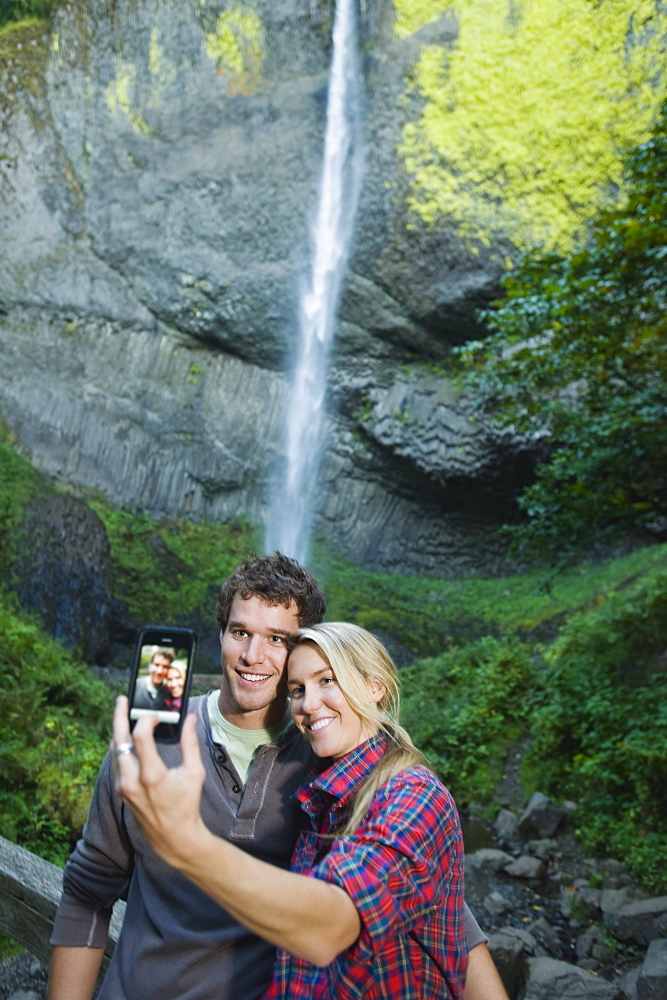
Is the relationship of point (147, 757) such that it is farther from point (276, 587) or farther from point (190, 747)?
point (276, 587)

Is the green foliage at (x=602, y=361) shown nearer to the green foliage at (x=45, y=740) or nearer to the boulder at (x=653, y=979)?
the boulder at (x=653, y=979)

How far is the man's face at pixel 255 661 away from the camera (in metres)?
1.87

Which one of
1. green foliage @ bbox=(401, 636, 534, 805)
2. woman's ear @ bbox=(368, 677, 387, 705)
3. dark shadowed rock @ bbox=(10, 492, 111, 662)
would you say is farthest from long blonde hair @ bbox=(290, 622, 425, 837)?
dark shadowed rock @ bbox=(10, 492, 111, 662)

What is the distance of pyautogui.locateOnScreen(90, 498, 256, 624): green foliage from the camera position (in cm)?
1417

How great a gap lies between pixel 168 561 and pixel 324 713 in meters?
14.8

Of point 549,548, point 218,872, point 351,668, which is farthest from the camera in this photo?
point 549,548

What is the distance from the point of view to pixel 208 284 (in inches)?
723

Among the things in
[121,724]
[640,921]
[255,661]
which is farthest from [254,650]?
[640,921]

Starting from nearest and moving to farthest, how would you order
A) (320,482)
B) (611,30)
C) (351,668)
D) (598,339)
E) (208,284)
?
(351,668) < (598,339) < (611,30) < (208,284) < (320,482)

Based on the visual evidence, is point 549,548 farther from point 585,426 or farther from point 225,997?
point 225,997

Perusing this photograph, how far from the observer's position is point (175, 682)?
4.51 ft

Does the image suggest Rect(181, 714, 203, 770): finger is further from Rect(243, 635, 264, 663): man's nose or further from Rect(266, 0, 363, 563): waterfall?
Rect(266, 0, 363, 563): waterfall

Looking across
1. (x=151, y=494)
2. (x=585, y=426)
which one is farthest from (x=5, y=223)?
(x=585, y=426)

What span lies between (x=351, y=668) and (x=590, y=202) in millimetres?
17561
